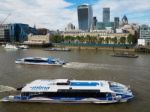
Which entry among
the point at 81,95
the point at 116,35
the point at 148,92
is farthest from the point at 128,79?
the point at 116,35

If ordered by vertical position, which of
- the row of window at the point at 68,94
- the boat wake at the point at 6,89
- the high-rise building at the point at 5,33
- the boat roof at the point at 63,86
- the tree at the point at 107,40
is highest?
the high-rise building at the point at 5,33

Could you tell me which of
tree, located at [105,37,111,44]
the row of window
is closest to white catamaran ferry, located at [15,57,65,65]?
the row of window

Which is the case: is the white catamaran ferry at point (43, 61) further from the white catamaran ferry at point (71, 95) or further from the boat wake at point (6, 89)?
the white catamaran ferry at point (71, 95)

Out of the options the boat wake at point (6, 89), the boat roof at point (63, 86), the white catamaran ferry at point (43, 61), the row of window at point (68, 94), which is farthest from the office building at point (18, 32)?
the row of window at point (68, 94)

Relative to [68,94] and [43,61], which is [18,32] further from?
[68,94]

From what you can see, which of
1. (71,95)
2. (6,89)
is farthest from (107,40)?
(71,95)

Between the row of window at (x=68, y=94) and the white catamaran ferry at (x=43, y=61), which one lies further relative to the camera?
the white catamaran ferry at (x=43, y=61)

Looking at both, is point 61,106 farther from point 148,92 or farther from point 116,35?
point 116,35

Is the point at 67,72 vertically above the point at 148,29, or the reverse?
the point at 148,29

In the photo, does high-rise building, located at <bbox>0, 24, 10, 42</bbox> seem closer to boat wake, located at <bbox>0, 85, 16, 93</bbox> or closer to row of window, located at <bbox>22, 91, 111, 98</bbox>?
boat wake, located at <bbox>0, 85, 16, 93</bbox>

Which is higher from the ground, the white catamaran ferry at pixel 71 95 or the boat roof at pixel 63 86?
the boat roof at pixel 63 86

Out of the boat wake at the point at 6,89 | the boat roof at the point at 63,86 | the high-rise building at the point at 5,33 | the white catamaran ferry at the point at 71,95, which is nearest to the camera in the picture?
the white catamaran ferry at the point at 71,95
